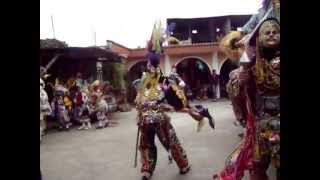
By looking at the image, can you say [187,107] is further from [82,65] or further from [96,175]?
[82,65]

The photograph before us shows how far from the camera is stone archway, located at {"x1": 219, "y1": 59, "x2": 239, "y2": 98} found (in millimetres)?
2340

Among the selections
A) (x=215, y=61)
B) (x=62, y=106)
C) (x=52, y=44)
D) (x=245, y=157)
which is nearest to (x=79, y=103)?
(x=62, y=106)

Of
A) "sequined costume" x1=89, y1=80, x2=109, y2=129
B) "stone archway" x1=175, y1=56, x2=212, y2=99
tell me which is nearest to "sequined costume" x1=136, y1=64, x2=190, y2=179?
"stone archway" x1=175, y1=56, x2=212, y2=99

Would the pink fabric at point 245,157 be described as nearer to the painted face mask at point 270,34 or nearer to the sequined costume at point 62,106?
the painted face mask at point 270,34

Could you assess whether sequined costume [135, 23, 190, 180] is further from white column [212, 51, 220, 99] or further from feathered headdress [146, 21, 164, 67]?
white column [212, 51, 220, 99]

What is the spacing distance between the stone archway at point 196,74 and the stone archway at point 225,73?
0.07 metres

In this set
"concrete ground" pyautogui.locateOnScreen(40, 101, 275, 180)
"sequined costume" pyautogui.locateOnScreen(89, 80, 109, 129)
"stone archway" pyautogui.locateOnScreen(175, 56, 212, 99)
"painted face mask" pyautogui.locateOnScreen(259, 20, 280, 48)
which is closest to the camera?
"painted face mask" pyautogui.locateOnScreen(259, 20, 280, 48)

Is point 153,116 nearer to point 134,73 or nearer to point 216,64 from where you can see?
point 134,73

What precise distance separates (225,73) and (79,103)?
96cm

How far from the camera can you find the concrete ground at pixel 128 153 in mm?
2256

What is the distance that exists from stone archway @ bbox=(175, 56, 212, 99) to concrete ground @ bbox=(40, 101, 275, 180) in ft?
0.29

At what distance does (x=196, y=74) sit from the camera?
8.04ft
